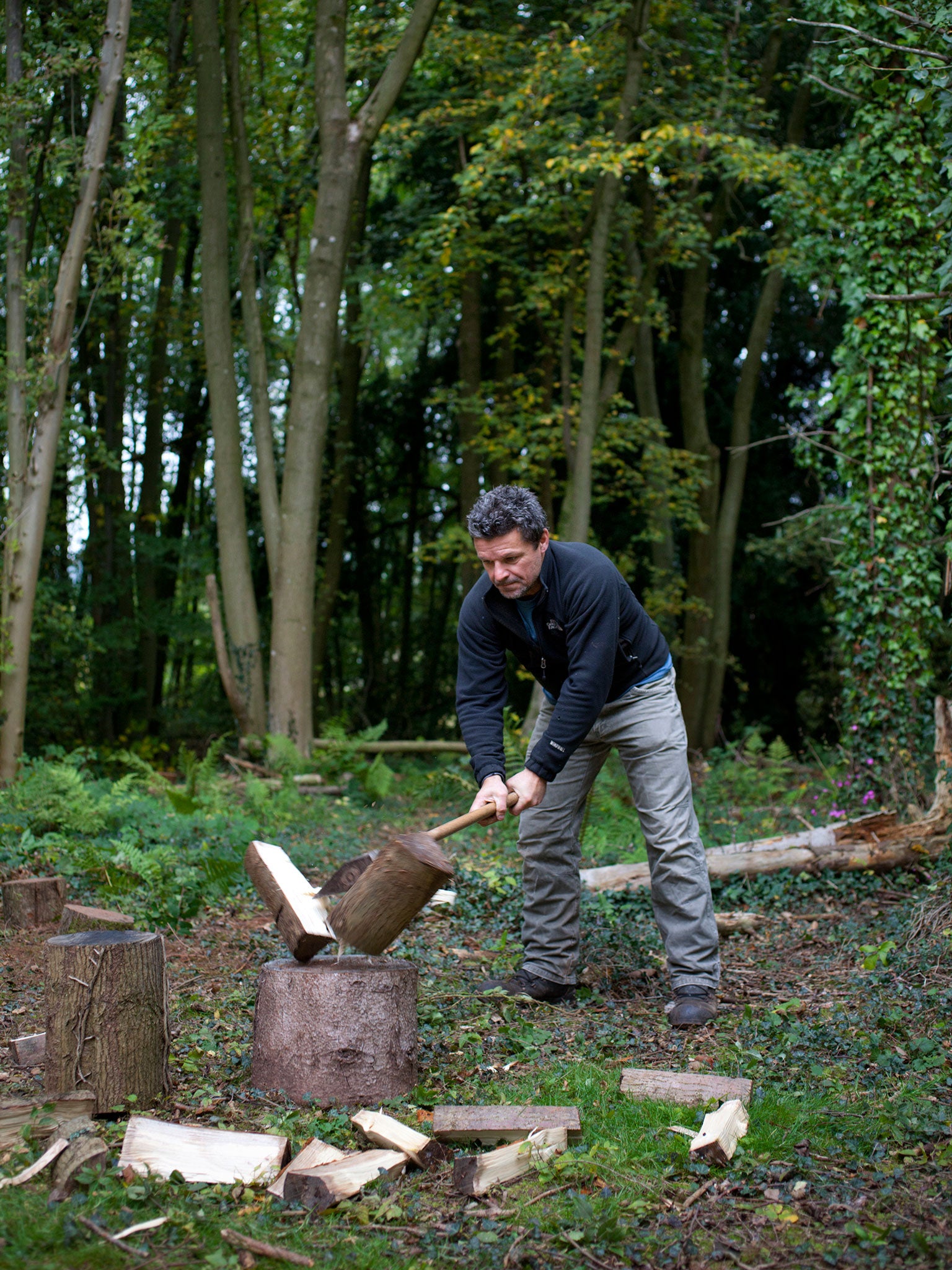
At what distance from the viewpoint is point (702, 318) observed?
44.3ft

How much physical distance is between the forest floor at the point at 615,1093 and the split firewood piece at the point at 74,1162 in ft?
0.12

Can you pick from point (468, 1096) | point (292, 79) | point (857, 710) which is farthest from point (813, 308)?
point (468, 1096)

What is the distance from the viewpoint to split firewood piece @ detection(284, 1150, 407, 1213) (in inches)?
107

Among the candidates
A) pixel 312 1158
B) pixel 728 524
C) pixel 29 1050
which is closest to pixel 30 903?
pixel 29 1050

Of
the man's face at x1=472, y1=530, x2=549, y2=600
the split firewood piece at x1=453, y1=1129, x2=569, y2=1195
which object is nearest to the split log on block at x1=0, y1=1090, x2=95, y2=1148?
the split firewood piece at x1=453, y1=1129, x2=569, y2=1195

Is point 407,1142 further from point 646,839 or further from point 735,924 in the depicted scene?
point 735,924

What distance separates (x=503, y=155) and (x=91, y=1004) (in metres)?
9.54

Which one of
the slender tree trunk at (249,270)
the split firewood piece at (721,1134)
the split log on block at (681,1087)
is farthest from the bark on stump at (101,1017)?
the slender tree trunk at (249,270)

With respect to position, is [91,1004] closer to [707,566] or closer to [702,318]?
[707,566]

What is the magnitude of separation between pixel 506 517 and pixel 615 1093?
2.02 meters

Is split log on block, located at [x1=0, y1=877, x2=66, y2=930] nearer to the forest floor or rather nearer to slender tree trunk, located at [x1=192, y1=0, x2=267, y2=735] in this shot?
the forest floor

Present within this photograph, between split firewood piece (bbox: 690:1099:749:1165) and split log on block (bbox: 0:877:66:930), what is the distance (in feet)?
11.8

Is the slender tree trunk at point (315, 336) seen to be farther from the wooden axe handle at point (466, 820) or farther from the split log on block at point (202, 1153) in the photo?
the split log on block at point (202, 1153)

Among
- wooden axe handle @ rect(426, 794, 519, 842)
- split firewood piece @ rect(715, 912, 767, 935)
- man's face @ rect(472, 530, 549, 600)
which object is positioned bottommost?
split firewood piece @ rect(715, 912, 767, 935)
